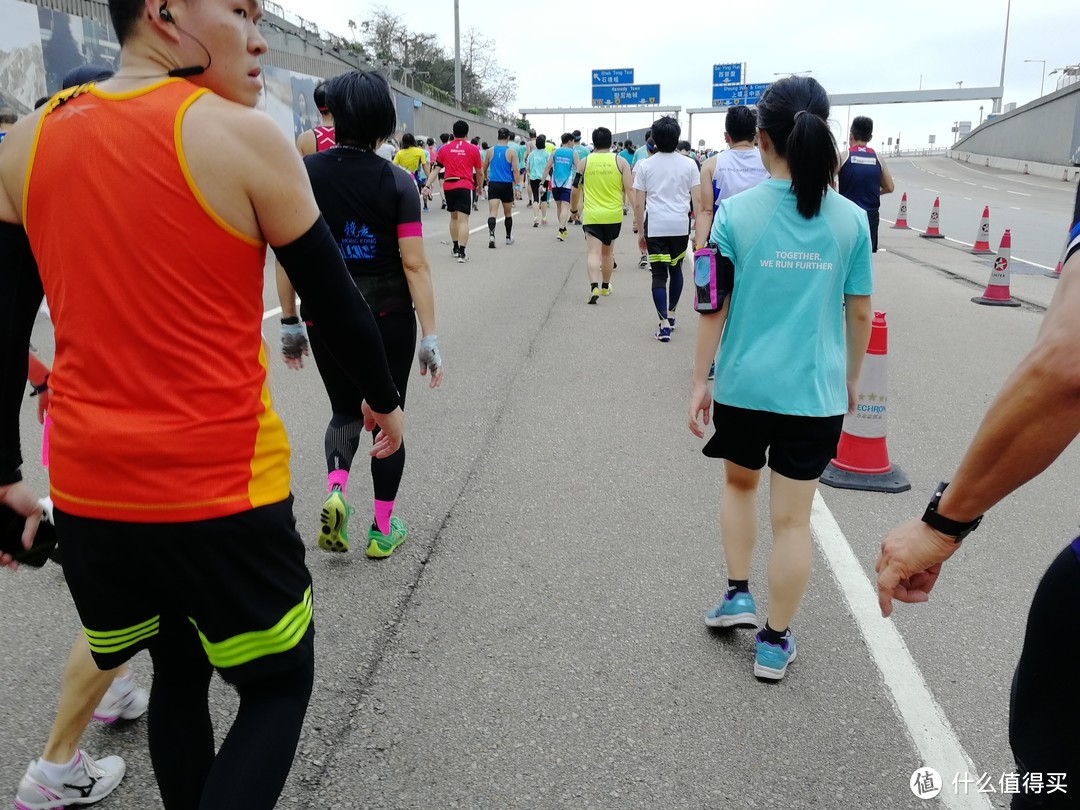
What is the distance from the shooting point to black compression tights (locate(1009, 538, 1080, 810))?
1.45m

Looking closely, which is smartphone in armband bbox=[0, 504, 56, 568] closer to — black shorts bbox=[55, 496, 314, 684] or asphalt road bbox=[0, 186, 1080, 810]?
black shorts bbox=[55, 496, 314, 684]

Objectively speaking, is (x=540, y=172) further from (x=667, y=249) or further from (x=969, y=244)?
(x=667, y=249)

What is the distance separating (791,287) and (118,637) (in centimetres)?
225

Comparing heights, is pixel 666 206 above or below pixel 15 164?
below

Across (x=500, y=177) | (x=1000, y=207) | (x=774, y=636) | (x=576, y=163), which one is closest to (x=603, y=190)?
(x=500, y=177)

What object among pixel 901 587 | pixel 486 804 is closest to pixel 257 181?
pixel 901 587

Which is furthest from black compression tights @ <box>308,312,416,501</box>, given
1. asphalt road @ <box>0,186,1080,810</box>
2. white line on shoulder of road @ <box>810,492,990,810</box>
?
white line on shoulder of road @ <box>810,492,990,810</box>

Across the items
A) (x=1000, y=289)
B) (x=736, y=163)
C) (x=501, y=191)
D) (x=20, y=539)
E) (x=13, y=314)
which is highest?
(x=736, y=163)

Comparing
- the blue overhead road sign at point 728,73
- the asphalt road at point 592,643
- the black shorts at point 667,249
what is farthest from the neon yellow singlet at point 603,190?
the blue overhead road sign at point 728,73

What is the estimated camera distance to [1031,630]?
154 cm

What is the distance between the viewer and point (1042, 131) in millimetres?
50188

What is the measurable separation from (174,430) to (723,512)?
227cm

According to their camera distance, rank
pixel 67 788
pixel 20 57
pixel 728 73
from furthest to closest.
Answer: pixel 728 73 < pixel 20 57 < pixel 67 788

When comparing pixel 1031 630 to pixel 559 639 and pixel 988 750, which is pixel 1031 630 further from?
pixel 559 639
